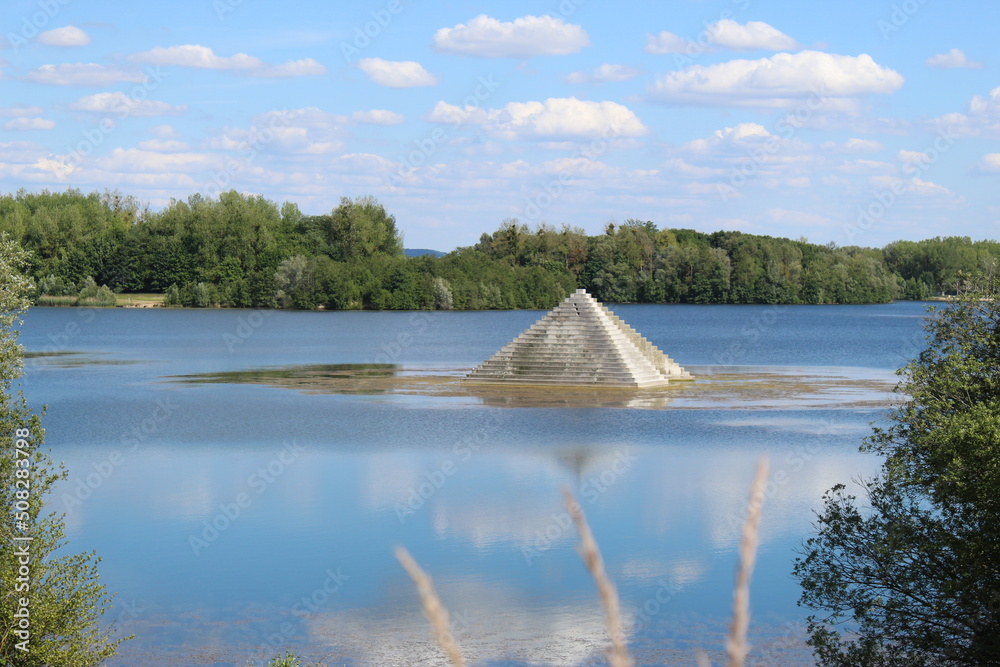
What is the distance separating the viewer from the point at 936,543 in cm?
1321

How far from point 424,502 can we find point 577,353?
21.0m

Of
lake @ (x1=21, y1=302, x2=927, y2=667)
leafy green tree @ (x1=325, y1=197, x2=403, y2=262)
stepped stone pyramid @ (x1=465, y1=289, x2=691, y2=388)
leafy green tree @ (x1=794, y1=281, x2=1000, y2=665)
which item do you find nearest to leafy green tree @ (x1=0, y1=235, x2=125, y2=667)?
lake @ (x1=21, y1=302, x2=927, y2=667)

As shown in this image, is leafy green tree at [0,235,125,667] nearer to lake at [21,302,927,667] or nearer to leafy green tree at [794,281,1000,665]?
lake at [21,302,927,667]

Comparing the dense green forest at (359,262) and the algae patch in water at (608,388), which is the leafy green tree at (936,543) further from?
the dense green forest at (359,262)

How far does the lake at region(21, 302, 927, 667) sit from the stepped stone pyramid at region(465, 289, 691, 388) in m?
1.49

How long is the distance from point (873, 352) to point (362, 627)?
2689 inches

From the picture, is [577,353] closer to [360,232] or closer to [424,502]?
[424,502]

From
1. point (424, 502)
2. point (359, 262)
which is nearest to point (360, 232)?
point (359, 262)

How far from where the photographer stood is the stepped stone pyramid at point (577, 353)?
45.6 m

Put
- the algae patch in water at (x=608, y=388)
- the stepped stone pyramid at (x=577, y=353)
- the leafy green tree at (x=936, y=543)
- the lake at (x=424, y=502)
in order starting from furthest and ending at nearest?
the stepped stone pyramid at (x=577, y=353)
the algae patch in water at (x=608, y=388)
the lake at (x=424, y=502)
the leafy green tree at (x=936, y=543)

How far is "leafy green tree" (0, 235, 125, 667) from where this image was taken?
12039 mm

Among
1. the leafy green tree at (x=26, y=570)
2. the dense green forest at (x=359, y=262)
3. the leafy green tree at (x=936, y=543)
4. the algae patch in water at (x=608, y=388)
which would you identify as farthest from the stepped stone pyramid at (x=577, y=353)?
the dense green forest at (x=359, y=262)

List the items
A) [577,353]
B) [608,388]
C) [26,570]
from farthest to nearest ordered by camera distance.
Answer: [577,353] < [608,388] < [26,570]

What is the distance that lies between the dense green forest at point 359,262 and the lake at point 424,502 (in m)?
70.6
